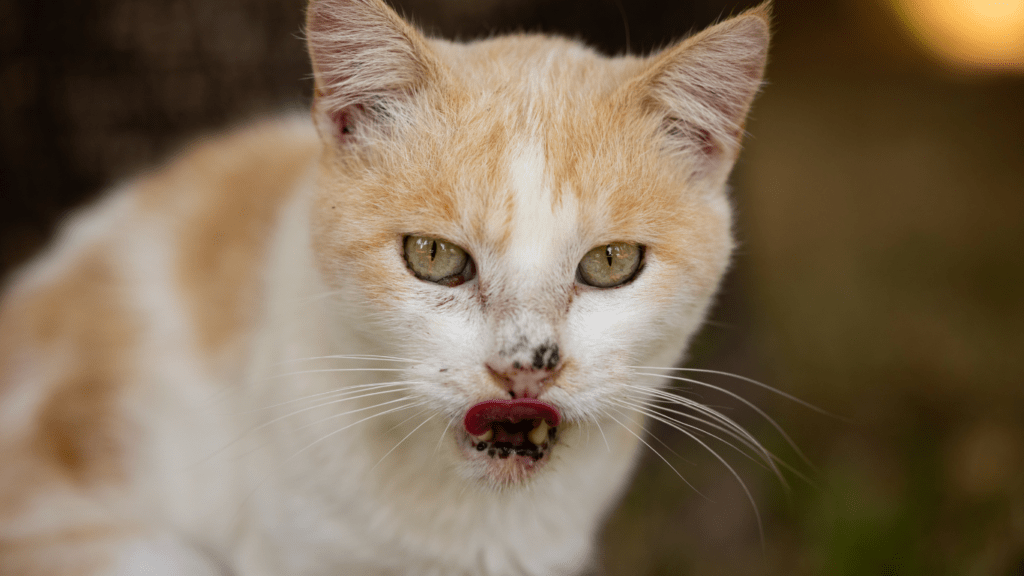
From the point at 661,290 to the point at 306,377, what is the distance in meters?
0.81

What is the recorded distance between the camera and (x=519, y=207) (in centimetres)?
118

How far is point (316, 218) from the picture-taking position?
55.3 inches

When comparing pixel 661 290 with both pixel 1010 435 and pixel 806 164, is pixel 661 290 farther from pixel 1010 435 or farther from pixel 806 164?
pixel 806 164

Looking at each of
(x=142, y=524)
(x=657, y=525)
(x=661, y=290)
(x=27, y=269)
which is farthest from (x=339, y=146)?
(x=657, y=525)

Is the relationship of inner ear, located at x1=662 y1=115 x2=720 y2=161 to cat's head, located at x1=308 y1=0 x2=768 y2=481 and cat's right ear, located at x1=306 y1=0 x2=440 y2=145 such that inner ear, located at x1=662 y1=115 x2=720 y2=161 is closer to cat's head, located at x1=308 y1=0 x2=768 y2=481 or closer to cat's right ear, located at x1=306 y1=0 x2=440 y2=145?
cat's head, located at x1=308 y1=0 x2=768 y2=481

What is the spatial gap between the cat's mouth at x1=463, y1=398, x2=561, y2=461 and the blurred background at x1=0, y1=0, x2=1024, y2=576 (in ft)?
2.46

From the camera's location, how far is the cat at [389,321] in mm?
1206

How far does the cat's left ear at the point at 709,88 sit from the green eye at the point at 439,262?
0.47m

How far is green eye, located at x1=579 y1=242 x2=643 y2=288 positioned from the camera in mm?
1272

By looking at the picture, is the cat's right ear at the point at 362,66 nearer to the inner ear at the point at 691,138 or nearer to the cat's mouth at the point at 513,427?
the inner ear at the point at 691,138

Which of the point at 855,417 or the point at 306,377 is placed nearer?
the point at 306,377

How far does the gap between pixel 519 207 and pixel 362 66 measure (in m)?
0.44

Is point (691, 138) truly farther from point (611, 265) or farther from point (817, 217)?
point (817, 217)

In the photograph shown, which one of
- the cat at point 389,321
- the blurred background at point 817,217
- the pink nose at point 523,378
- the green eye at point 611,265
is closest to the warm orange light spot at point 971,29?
the blurred background at point 817,217
